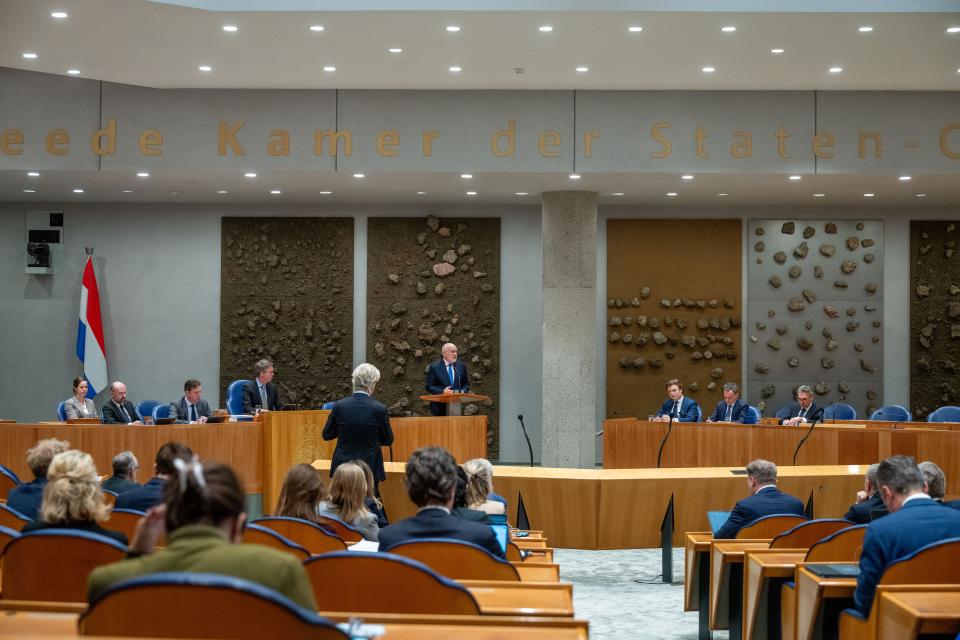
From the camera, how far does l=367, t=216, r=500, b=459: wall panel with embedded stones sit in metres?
15.8

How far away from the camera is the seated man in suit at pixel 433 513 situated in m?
3.72

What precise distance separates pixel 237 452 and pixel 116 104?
15.5 ft

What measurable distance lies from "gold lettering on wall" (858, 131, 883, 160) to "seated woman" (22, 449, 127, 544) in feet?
36.3

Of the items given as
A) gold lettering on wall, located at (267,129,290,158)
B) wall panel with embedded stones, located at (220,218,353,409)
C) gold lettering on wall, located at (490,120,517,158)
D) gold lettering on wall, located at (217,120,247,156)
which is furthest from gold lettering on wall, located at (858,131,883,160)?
gold lettering on wall, located at (217,120,247,156)

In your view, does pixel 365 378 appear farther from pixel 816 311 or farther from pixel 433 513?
pixel 816 311

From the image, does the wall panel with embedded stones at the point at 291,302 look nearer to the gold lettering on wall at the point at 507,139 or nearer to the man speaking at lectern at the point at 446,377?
the man speaking at lectern at the point at 446,377

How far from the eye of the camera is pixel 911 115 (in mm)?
12719

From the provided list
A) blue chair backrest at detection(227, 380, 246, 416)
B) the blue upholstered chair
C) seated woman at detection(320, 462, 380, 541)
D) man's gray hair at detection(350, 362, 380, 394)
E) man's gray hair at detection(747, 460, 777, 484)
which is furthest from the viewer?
blue chair backrest at detection(227, 380, 246, 416)

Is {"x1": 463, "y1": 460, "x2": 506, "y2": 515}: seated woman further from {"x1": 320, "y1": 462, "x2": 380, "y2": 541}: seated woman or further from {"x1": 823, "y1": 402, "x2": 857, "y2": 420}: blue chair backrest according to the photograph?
{"x1": 823, "y1": 402, "x2": 857, "y2": 420}: blue chair backrest

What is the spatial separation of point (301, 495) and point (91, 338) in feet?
37.9

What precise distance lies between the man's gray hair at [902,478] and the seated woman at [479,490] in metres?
2.18

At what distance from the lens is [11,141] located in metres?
12.7

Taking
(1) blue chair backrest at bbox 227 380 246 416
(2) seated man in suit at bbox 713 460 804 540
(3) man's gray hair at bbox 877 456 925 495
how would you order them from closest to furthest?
(3) man's gray hair at bbox 877 456 925 495 < (2) seated man in suit at bbox 713 460 804 540 < (1) blue chair backrest at bbox 227 380 246 416

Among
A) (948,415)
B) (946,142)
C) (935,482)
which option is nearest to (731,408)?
(948,415)
